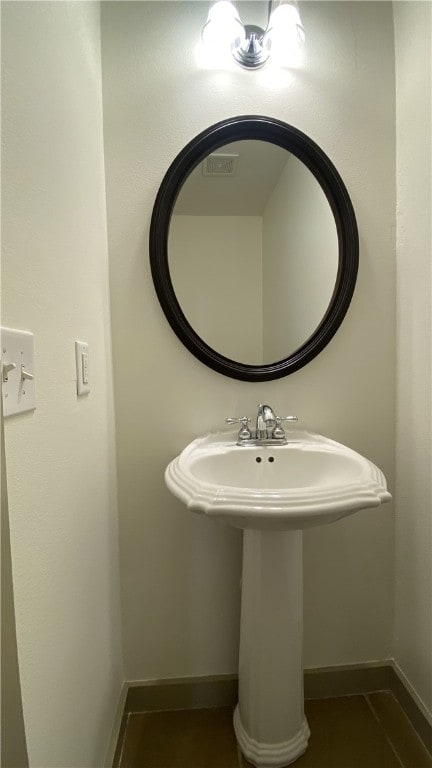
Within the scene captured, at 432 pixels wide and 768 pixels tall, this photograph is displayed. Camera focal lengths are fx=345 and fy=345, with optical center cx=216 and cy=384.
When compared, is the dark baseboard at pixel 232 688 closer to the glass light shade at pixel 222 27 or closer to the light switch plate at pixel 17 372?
the light switch plate at pixel 17 372

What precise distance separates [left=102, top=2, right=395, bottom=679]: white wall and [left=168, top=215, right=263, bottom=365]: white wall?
85 millimetres

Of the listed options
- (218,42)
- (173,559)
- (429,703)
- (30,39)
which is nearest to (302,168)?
(218,42)

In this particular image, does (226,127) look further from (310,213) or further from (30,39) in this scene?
(30,39)

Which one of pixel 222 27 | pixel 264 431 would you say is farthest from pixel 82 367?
pixel 222 27

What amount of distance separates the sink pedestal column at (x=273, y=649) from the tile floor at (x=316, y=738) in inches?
2.9

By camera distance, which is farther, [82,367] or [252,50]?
[252,50]

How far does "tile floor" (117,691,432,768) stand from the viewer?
87cm

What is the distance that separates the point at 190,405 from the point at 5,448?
2.01ft

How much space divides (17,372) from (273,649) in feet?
2.79

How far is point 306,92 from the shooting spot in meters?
1.00

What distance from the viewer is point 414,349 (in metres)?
0.96

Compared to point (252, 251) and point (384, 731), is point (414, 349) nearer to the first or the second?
point (252, 251)

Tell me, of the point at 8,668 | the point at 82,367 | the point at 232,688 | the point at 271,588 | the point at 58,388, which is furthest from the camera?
the point at 232,688

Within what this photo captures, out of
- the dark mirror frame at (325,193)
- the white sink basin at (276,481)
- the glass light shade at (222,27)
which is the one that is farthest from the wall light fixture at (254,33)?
the white sink basin at (276,481)
